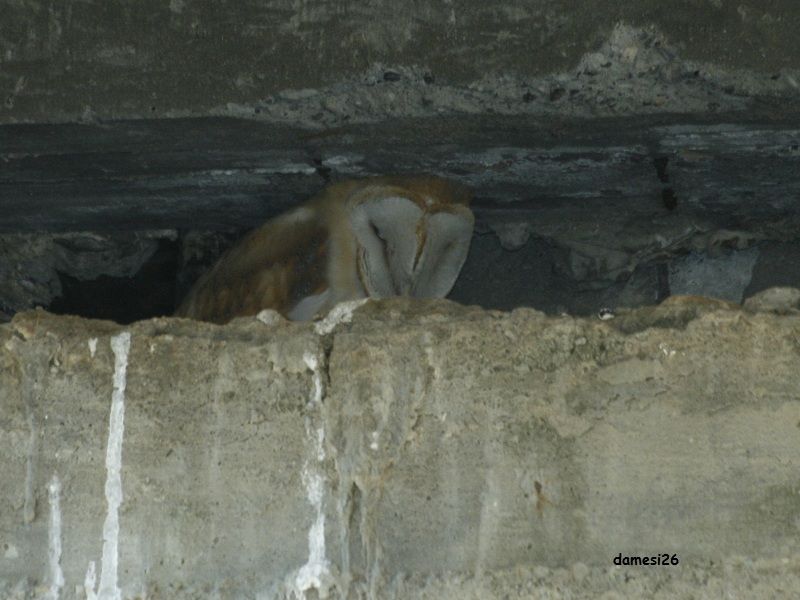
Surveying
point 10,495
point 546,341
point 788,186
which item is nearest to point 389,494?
point 546,341

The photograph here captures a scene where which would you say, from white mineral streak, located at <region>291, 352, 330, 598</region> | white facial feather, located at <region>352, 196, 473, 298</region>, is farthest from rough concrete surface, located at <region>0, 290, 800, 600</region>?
white facial feather, located at <region>352, 196, 473, 298</region>

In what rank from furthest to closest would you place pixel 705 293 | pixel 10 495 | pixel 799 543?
pixel 705 293
pixel 10 495
pixel 799 543

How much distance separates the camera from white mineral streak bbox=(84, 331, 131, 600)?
7.77 ft

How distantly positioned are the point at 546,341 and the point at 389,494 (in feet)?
1.07

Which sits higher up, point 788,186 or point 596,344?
point 788,186

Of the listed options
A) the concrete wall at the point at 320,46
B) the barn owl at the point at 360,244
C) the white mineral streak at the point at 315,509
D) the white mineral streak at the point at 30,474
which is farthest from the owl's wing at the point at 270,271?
the white mineral streak at the point at 30,474

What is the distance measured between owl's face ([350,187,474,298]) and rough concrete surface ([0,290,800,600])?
0.38 metres

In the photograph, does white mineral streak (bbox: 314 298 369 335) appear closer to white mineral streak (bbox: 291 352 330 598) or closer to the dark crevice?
white mineral streak (bbox: 291 352 330 598)

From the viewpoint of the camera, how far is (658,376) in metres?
2.31

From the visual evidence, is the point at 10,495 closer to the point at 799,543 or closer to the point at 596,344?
the point at 596,344

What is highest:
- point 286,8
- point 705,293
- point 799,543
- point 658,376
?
point 286,8

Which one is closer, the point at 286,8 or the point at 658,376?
the point at 658,376

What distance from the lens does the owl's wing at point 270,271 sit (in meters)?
2.83

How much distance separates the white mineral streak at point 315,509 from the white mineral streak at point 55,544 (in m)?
0.37
